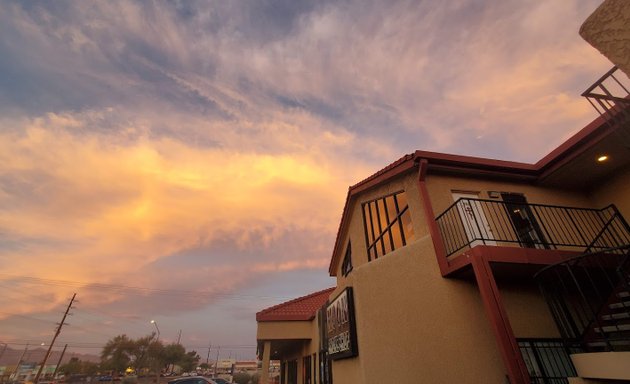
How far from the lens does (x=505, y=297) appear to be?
20.8 feet

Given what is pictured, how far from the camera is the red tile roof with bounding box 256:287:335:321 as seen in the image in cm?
1379

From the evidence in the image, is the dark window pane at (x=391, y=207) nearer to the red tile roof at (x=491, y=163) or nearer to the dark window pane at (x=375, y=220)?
the dark window pane at (x=375, y=220)

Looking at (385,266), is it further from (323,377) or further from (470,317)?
(323,377)

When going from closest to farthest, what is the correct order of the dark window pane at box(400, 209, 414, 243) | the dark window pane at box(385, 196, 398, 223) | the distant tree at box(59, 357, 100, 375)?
1. the dark window pane at box(400, 209, 414, 243)
2. the dark window pane at box(385, 196, 398, 223)
3. the distant tree at box(59, 357, 100, 375)

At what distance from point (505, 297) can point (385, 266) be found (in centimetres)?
258

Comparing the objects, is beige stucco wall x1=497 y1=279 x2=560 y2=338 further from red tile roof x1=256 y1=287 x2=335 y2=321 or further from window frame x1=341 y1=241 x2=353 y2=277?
red tile roof x1=256 y1=287 x2=335 y2=321

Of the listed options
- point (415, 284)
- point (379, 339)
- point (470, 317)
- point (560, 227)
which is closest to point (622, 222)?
point (560, 227)

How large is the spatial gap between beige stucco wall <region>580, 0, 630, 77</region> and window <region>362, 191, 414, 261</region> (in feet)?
19.2

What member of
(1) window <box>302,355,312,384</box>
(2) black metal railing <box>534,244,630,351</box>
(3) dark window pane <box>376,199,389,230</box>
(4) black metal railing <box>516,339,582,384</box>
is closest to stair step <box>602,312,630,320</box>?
(2) black metal railing <box>534,244,630,351</box>

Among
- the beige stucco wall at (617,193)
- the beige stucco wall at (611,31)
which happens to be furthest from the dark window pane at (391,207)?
the beige stucco wall at (611,31)

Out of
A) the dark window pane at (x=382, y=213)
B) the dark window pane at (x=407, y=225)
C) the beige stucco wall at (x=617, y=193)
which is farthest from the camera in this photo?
the dark window pane at (x=382, y=213)

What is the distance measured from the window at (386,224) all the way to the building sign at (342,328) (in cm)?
149

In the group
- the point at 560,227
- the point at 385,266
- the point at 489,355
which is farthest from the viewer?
the point at 560,227

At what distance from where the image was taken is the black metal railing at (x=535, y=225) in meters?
7.39
